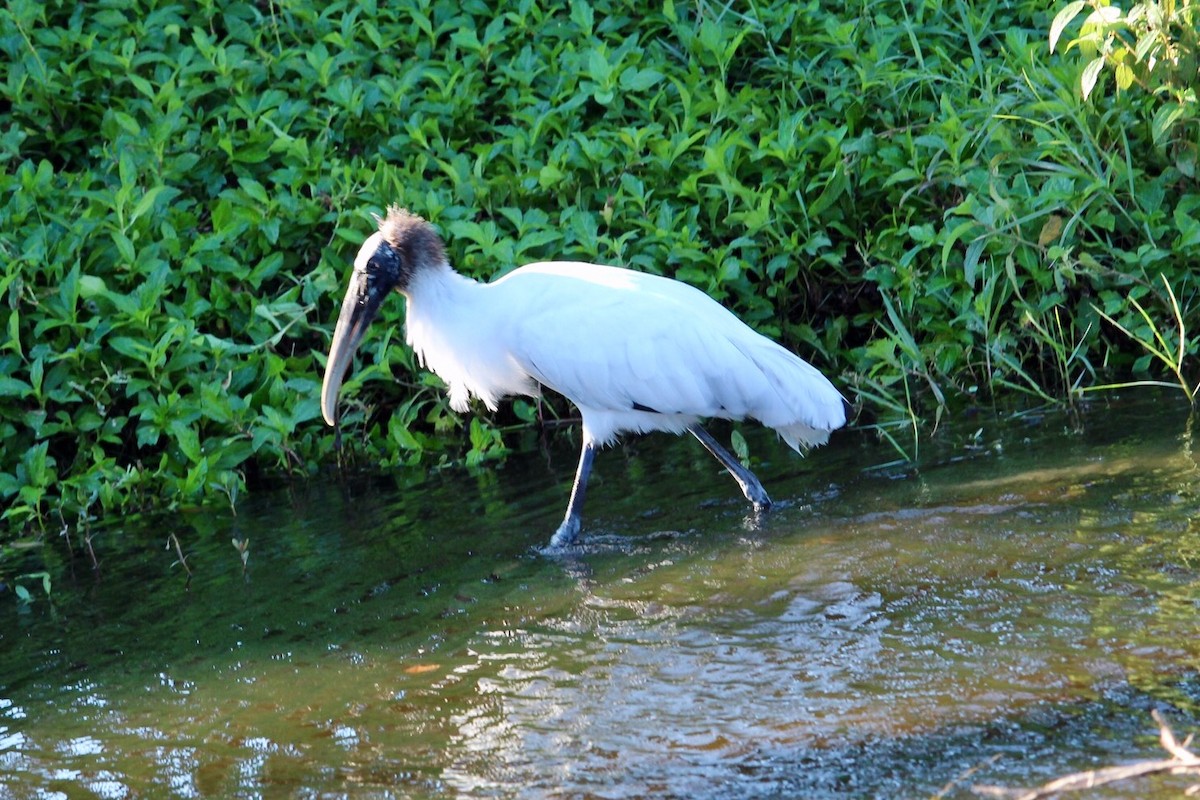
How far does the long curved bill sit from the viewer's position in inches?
225

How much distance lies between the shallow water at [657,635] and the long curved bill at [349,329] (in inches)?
19.7

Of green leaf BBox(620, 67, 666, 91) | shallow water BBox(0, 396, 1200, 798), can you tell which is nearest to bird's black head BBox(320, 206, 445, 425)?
shallow water BBox(0, 396, 1200, 798)

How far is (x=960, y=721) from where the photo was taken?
129 inches

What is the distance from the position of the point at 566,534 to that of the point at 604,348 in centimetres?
69

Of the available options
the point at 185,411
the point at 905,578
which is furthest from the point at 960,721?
the point at 185,411

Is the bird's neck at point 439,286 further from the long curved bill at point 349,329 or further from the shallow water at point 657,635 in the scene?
the shallow water at point 657,635

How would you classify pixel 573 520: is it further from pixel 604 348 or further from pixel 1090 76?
pixel 1090 76

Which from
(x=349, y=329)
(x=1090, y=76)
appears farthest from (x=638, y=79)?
(x=349, y=329)

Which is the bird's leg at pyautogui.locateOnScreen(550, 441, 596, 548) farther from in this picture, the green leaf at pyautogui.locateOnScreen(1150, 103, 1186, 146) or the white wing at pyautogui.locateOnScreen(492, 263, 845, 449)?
the green leaf at pyautogui.locateOnScreen(1150, 103, 1186, 146)

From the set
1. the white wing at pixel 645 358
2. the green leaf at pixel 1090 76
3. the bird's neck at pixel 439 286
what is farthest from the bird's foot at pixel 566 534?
the green leaf at pixel 1090 76

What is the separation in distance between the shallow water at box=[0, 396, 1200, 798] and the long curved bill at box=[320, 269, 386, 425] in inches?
19.7

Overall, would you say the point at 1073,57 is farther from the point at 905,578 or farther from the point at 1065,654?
the point at 1065,654

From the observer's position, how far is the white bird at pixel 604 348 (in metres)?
5.32

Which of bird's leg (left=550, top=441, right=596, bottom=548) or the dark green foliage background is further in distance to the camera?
the dark green foliage background
